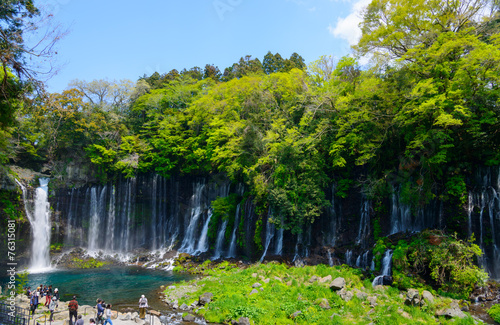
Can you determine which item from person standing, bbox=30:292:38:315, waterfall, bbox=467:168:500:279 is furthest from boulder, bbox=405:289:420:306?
person standing, bbox=30:292:38:315

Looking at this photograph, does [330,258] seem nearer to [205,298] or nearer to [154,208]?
[205,298]

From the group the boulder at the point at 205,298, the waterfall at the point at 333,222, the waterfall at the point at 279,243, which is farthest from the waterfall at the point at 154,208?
the waterfall at the point at 333,222

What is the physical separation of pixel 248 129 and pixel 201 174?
9.18 metres

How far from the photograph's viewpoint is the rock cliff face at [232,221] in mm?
18422

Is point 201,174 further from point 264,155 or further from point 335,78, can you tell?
point 335,78

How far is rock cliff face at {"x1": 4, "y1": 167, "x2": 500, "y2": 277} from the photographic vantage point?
18.4 m

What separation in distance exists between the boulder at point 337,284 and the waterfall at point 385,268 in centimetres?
216

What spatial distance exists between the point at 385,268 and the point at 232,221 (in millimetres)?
14662

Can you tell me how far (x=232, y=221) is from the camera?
29375mm

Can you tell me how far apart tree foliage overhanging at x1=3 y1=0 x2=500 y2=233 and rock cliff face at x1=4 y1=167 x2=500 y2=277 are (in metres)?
1.27

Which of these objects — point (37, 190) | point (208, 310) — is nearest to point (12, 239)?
point (37, 190)

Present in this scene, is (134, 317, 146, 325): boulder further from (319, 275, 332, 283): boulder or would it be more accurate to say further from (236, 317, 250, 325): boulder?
(319, 275, 332, 283): boulder

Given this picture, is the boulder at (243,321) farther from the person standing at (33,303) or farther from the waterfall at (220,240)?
the waterfall at (220,240)

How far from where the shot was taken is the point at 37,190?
3123cm
